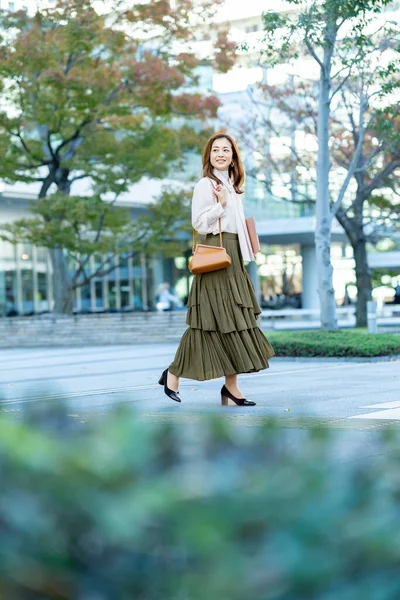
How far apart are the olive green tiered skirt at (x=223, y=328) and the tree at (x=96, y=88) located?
1537 centimetres

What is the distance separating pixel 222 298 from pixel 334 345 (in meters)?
7.47

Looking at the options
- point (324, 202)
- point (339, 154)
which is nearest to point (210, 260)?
point (324, 202)

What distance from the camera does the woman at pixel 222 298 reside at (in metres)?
7.39

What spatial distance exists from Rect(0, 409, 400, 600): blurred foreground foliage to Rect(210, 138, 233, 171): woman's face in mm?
6372

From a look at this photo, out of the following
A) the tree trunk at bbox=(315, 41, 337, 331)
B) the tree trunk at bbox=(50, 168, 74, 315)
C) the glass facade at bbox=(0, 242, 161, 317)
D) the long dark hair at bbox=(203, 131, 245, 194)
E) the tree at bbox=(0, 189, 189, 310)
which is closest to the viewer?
the long dark hair at bbox=(203, 131, 245, 194)

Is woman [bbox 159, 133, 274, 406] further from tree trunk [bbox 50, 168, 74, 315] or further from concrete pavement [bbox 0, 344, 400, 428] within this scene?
tree trunk [bbox 50, 168, 74, 315]

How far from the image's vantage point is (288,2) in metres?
15.7

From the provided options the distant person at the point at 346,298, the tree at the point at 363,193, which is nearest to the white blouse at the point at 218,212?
the tree at the point at 363,193

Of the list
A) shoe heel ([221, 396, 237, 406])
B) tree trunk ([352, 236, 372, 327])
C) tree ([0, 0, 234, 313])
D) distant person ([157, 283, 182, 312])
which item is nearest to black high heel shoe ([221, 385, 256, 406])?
shoe heel ([221, 396, 237, 406])

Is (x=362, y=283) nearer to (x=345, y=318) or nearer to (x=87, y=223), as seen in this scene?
(x=87, y=223)

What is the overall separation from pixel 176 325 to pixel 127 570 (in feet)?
74.0

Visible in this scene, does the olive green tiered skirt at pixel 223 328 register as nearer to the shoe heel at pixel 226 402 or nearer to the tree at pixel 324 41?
the shoe heel at pixel 226 402

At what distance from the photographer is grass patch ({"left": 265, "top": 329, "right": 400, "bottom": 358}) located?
14.5 m

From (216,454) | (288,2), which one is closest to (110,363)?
(288,2)
